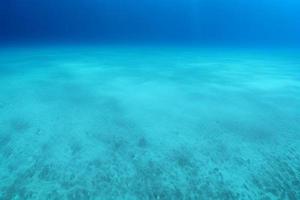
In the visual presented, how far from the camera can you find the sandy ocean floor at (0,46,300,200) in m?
1.79

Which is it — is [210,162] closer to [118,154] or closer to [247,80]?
[118,154]

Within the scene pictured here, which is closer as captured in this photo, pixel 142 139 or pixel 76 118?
pixel 142 139

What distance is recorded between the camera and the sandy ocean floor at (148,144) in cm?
179

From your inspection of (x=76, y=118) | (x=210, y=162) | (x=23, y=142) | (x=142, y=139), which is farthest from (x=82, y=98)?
(x=210, y=162)

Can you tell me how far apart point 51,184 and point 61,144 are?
0.71m

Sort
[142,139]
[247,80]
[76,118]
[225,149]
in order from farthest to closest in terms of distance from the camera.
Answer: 1. [247,80]
2. [76,118]
3. [142,139]
4. [225,149]

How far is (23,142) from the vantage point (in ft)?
8.13

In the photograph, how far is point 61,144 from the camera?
244 centimetres

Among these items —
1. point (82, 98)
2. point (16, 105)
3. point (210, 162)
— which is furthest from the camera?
point (82, 98)

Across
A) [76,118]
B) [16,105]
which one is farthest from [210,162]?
[16,105]

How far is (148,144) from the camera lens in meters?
2.48

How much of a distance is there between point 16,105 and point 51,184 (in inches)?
103

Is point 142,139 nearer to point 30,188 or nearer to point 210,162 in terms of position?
point 210,162

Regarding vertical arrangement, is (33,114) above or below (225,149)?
below
